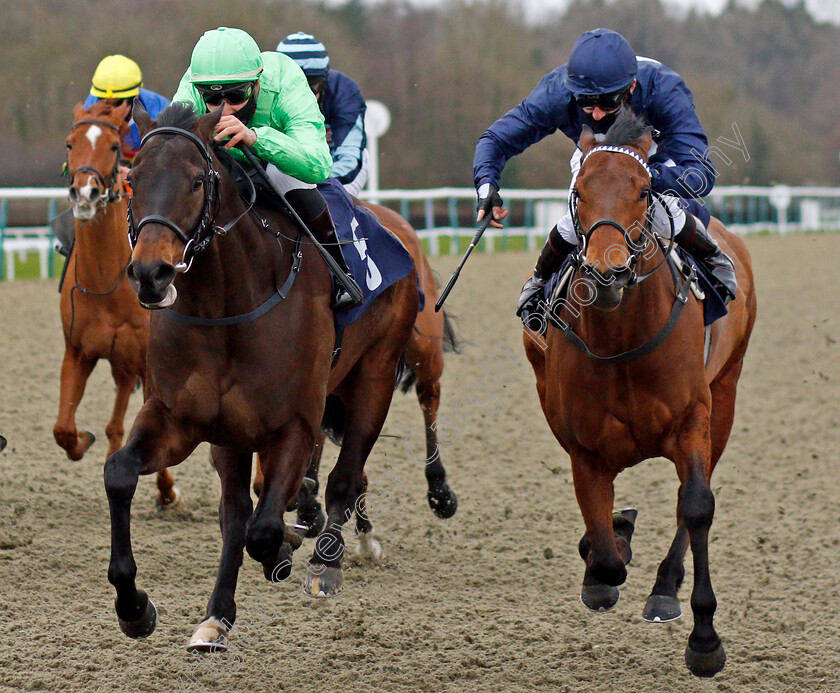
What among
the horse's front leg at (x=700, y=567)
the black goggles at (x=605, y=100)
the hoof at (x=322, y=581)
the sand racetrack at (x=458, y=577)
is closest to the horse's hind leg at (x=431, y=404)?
the sand racetrack at (x=458, y=577)

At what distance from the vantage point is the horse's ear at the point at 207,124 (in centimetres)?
327

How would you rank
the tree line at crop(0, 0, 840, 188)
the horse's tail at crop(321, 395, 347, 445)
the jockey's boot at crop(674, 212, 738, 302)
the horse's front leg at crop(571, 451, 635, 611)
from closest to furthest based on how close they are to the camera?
1. the horse's front leg at crop(571, 451, 635, 611)
2. the jockey's boot at crop(674, 212, 738, 302)
3. the horse's tail at crop(321, 395, 347, 445)
4. the tree line at crop(0, 0, 840, 188)

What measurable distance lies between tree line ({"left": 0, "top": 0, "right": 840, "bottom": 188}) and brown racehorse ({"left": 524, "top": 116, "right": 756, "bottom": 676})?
1.65m

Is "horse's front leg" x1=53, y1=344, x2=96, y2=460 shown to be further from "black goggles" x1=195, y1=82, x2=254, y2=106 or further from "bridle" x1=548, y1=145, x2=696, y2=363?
"bridle" x1=548, y1=145, x2=696, y2=363

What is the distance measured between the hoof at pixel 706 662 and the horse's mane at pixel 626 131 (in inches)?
64.7

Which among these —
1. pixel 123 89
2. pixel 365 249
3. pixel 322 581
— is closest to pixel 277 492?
pixel 322 581

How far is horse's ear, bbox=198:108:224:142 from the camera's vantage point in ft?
10.7

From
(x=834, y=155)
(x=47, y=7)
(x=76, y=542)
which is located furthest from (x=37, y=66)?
(x=834, y=155)

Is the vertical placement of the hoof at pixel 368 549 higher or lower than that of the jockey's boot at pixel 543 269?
lower

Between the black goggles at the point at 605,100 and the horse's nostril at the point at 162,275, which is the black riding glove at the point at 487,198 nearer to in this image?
the black goggles at the point at 605,100

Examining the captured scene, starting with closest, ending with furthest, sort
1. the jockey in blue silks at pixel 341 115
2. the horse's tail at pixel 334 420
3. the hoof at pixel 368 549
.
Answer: the horse's tail at pixel 334 420
the hoof at pixel 368 549
the jockey in blue silks at pixel 341 115

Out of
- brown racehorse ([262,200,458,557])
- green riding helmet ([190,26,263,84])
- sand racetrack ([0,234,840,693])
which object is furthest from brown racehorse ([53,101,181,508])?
green riding helmet ([190,26,263,84])

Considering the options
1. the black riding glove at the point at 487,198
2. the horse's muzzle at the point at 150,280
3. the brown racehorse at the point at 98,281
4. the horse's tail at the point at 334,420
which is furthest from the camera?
the brown racehorse at the point at 98,281

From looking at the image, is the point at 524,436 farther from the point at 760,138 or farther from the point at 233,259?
the point at 760,138
